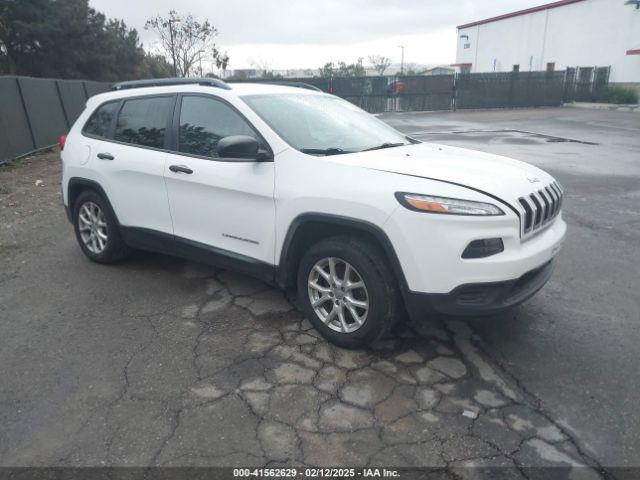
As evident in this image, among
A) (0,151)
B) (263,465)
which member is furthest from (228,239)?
(0,151)

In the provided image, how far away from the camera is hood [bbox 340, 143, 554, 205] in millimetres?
3234

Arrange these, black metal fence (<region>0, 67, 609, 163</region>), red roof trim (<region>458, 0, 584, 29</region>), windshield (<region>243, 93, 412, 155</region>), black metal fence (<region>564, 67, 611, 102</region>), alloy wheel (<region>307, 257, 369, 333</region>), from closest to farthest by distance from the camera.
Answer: alloy wheel (<region>307, 257, 369, 333</region>)
windshield (<region>243, 93, 412, 155</region>)
black metal fence (<region>0, 67, 609, 163</region>)
black metal fence (<region>564, 67, 611, 102</region>)
red roof trim (<region>458, 0, 584, 29</region>)

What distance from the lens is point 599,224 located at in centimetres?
640

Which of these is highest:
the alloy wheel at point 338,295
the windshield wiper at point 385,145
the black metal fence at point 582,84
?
the windshield wiper at point 385,145

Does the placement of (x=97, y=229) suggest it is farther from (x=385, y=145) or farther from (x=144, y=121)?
(x=385, y=145)

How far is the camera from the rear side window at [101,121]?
506 centimetres

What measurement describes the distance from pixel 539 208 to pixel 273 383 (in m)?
2.04

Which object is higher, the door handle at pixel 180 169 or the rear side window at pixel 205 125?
the rear side window at pixel 205 125

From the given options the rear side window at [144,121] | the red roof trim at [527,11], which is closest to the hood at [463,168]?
the rear side window at [144,121]

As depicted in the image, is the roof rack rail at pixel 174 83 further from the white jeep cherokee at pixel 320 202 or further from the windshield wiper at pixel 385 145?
the windshield wiper at pixel 385 145

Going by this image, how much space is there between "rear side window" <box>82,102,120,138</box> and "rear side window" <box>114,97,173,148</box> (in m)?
0.16

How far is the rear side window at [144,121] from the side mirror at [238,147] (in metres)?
1.17

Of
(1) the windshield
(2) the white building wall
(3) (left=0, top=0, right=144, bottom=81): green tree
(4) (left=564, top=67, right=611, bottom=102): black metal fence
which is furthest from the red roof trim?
(1) the windshield

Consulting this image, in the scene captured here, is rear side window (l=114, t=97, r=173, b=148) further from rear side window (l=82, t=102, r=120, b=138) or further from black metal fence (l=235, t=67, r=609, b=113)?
black metal fence (l=235, t=67, r=609, b=113)
